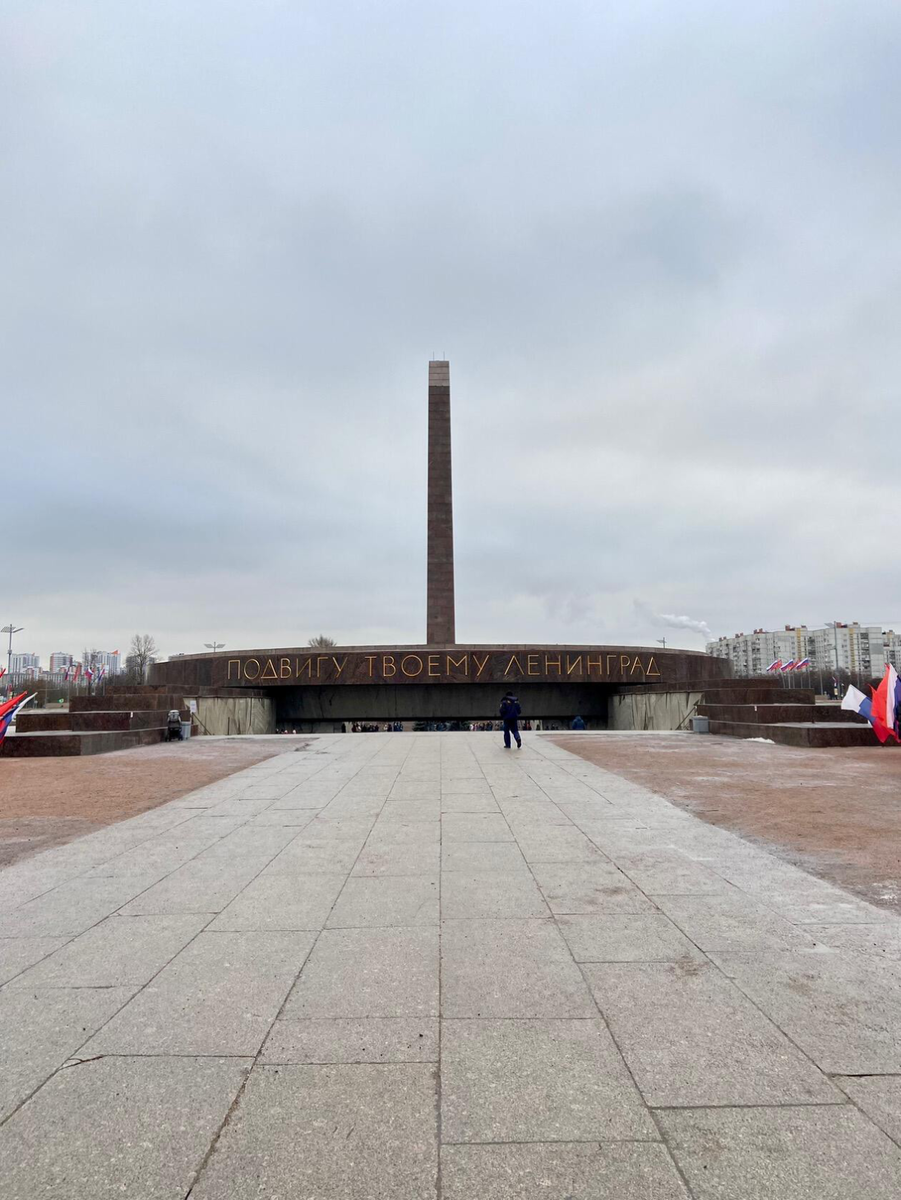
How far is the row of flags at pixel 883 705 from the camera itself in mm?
14711

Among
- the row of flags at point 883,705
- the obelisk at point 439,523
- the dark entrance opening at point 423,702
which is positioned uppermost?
the obelisk at point 439,523

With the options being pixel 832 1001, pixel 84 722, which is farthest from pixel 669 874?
pixel 84 722

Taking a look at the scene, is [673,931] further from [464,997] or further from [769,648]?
[769,648]

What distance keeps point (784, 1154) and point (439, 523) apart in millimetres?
41623

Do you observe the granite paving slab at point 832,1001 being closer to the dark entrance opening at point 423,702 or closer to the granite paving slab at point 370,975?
the granite paving slab at point 370,975

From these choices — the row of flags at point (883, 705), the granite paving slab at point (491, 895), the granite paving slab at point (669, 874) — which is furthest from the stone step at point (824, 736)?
the granite paving slab at point (491, 895)

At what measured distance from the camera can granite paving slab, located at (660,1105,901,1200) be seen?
2428 millimetres

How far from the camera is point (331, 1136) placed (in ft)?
8.87

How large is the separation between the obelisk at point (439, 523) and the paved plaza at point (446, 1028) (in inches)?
1400

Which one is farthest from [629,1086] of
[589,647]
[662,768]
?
[589,647]

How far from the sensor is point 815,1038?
11.3 feet

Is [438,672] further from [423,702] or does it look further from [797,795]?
[797,795]

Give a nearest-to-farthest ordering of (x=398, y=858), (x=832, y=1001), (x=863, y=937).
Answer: (x=832, y=1001)
(x=863, y=937)
(x=398, y=858)

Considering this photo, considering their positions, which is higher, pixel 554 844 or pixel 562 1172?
pixel 562 1172
